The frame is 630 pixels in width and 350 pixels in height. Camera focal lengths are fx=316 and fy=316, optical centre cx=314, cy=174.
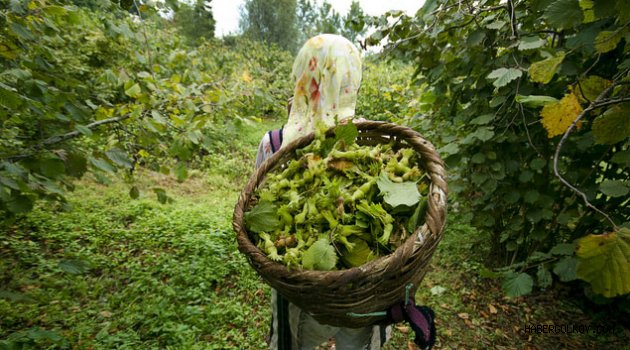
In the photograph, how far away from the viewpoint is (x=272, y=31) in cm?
2838

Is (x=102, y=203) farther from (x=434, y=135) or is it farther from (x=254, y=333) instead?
(x=434, y=135)

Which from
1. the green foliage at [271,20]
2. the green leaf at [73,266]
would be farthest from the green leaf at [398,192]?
the green foliage at [271,20]

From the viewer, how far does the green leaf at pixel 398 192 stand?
1110mm

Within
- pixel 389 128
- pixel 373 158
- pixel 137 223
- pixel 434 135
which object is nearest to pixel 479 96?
pixel 434 135

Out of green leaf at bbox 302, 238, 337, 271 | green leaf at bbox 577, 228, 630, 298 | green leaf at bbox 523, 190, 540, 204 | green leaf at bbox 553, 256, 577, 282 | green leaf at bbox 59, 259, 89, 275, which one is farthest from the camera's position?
green leaf at bbox 523, 190, 540, 204

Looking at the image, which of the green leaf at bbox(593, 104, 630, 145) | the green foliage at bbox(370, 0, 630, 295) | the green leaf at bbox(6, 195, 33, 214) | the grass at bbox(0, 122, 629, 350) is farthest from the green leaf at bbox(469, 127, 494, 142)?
the green leaf at bbox(6, 195, 33, 214)

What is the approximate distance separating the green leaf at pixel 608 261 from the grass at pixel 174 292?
6.33ft

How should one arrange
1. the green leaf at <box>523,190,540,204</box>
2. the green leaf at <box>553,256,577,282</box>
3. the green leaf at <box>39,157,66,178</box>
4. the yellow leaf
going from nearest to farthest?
the yellow leaf → the green leaf at <box>39,157,66,178</box> → the green leaf at <box>553,256,577,282</box> → the green leaf at <box>523,190,540,204</box>

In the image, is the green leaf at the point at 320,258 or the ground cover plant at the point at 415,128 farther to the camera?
the ground cover plant at the point at 415,128

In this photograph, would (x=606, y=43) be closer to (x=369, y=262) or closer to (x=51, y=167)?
(x=369, y=262)

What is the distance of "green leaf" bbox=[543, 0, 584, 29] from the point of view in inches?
35.8

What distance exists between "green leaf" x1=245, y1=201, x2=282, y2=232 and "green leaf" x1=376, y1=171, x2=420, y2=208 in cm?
42

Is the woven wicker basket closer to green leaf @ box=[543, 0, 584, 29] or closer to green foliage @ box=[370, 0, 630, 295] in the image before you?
green leaf @ box=[543, 0, 584, 29]

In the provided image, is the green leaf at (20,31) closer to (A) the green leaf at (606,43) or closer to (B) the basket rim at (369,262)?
(B) the basket rim at (369,262)
